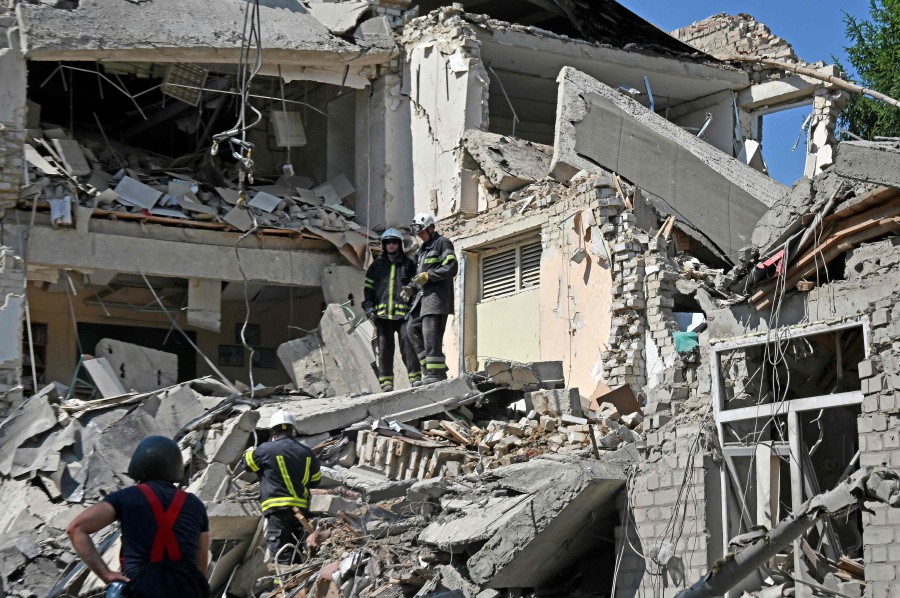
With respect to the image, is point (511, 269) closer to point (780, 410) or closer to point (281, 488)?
point (281, 488)

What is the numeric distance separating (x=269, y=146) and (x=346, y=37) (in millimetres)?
2505

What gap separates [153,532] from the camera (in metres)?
6.93

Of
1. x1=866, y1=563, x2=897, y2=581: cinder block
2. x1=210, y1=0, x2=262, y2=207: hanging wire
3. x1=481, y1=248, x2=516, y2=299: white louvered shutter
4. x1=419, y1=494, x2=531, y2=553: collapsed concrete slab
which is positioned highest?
x1=210, y1=0, x2=262, y2=207: hanging wire

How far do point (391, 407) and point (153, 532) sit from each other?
22.8ft

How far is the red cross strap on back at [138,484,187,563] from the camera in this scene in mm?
6918

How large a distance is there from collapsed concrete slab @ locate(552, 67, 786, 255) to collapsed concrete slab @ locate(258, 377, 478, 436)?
3.90 m

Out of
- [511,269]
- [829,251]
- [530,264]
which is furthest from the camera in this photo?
[511,269]

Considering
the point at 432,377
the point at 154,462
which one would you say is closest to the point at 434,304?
the point at 432,377

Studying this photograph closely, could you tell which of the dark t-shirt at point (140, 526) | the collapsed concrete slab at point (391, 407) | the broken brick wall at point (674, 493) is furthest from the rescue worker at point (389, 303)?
the dark t-shirt at point (140, 526)

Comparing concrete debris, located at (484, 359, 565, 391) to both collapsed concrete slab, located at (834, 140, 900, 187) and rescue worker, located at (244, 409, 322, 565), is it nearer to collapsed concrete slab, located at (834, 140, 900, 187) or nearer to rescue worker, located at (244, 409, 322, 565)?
rescue worker, located at (244, 409, 322, 565)

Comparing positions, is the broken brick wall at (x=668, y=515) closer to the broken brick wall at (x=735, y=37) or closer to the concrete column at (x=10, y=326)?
the concrete column at (x=10, y=326)

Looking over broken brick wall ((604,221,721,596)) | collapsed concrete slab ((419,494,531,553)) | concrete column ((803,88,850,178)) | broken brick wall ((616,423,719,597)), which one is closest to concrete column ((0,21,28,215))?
collapsed concrete slab ((419,494,531,553))

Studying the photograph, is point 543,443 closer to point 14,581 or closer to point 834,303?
point 834,303

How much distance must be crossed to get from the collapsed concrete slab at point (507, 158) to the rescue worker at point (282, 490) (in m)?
6.74
